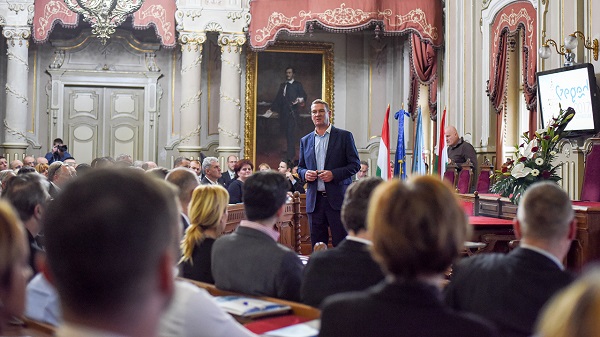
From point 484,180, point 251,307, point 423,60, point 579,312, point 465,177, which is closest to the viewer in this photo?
point 579,312

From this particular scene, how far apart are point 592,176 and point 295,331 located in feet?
18.0

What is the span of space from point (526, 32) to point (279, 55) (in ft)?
19.2

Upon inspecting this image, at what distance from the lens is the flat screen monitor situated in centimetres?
761

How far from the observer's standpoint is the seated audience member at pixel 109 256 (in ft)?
3.54

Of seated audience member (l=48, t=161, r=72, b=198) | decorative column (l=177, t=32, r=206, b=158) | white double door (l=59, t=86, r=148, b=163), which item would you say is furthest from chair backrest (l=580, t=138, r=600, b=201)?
white double door (l=59, t=86, r=148, b=163)

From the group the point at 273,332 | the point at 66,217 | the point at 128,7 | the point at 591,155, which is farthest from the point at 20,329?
the point at 128,7

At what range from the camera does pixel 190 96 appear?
12.6m

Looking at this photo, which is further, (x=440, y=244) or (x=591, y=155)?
(x=591, y=155)

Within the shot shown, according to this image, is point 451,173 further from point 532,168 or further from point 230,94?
point 532,168

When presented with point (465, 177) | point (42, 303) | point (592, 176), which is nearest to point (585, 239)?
point (592, 176)

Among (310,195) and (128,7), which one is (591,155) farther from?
(128,7)

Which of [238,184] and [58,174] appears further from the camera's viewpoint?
[238,184]

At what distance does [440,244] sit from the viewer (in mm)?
1633

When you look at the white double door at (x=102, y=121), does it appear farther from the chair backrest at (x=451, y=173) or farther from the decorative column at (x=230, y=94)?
the chair backrest at (x=451, y=173)
